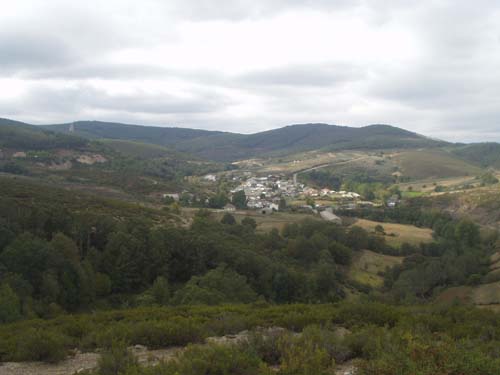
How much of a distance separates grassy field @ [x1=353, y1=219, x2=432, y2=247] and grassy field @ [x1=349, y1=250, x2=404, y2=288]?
606 cm

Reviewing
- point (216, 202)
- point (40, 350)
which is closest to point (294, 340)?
point (40, 350)

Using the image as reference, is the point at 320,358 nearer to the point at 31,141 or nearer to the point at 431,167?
the point at 31,141

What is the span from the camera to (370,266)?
50281mm

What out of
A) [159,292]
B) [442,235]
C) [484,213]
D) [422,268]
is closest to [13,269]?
[159,292]

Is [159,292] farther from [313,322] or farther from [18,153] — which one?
[18,153]

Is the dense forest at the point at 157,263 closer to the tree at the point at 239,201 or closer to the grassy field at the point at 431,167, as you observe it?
the tree at the point at 239,201

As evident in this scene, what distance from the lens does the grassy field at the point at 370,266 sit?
4516 centimetres

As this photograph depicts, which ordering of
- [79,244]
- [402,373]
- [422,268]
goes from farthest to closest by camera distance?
[422,268], [79,244], [402,373]

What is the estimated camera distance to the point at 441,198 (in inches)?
3728

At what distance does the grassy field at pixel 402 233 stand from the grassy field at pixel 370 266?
19.9 feet

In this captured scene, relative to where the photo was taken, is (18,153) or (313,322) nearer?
(313,322)

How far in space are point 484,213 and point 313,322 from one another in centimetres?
8302

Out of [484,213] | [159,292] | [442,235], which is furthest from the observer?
[484,213]

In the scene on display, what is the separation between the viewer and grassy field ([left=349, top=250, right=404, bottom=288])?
4516 centimetres
